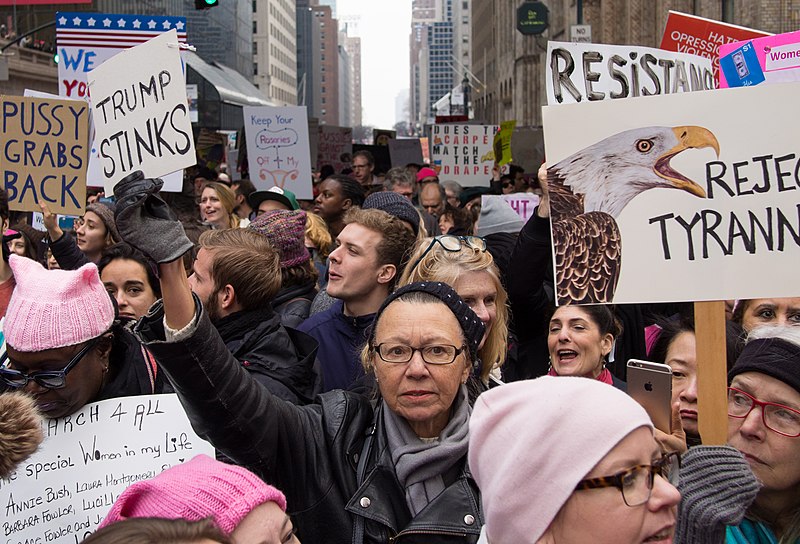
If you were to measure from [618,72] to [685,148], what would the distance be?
280 centimetres

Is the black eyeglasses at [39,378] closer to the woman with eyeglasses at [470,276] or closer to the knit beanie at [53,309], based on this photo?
the knit beanie at [53,309]

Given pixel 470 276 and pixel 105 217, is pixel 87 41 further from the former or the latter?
pixel 470 276

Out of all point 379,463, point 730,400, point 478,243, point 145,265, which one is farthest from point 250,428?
point 145,265

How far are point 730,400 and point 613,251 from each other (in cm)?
58

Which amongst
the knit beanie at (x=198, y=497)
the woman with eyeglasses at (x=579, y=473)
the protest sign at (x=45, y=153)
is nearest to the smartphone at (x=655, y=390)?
the woman with eyeglasses at (x=579, y=473)

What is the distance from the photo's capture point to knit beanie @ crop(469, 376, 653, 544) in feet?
6.44

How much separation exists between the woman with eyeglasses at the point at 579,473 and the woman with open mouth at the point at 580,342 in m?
2.10

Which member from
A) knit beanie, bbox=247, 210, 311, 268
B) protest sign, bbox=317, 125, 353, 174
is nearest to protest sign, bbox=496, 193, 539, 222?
knit beanie, bbox=247, 210, 311, 268

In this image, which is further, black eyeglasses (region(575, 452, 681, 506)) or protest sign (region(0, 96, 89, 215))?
protest sign (region(0, 96, 89, 215))

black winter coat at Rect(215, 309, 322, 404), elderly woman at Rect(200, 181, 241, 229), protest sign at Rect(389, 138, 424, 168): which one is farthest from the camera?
protest sign at Rect(389, 138, 424, 168)

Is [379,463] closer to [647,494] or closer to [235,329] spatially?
[647,494]

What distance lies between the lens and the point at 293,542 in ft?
7.02

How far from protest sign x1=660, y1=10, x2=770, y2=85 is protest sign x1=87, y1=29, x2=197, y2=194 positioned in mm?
4005

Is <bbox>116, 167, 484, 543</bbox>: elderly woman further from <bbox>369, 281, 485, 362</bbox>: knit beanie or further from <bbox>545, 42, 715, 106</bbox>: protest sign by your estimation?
<bbox>545, 42, 715, 106</bbox>: protest sign
